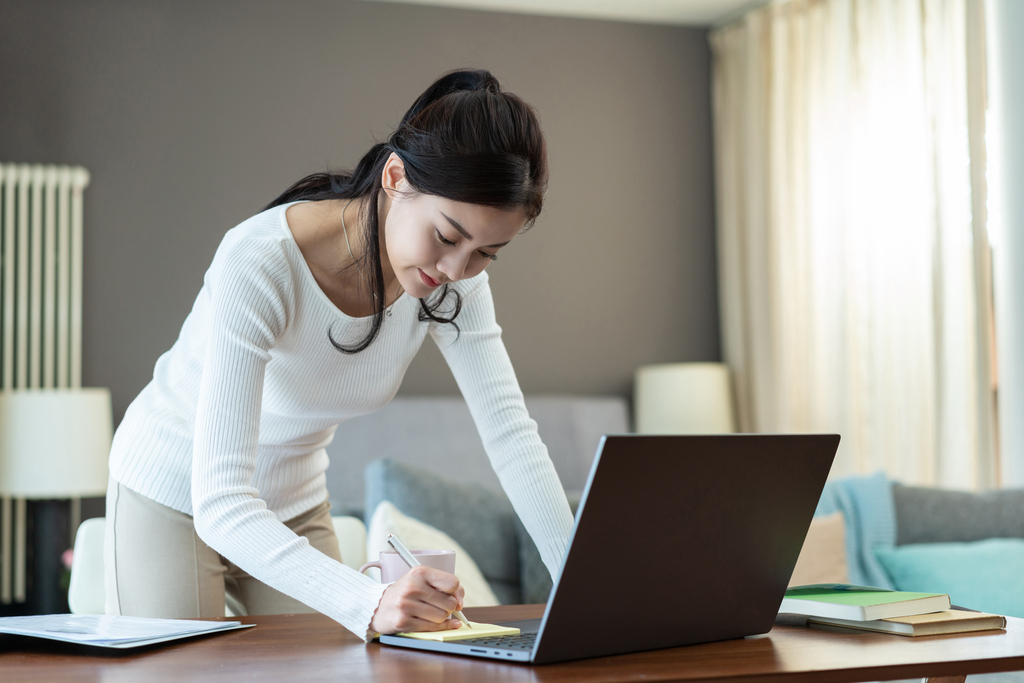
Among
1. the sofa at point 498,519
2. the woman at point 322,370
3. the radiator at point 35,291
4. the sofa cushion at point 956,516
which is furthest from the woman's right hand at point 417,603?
the radiator at point 35,291

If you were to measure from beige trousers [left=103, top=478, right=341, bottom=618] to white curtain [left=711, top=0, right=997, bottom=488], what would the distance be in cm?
270

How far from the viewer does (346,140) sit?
13.3 ft

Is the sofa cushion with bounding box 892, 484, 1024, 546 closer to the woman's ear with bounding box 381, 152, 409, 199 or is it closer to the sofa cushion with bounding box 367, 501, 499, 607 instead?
the sofa cushion with bounding box 367, 501, 499, 607

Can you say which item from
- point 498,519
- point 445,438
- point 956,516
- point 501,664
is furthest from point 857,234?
point 501,664

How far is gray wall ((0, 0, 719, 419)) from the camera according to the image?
374 cm

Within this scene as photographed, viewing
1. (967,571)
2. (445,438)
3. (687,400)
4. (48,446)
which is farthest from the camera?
(687,400)

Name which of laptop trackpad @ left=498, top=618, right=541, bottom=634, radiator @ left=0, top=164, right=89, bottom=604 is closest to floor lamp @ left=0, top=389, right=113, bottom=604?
Result: radiator @ left=0, top=164, right=89, bottom=604

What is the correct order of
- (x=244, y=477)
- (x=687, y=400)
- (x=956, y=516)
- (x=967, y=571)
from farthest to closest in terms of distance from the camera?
(x=687, y=400)
(x=956, y=516)
(x=967, y=571)
(x=244, y=477)

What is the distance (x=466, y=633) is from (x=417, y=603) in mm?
56

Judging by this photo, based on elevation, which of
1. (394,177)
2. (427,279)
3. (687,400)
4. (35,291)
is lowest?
(687,400)

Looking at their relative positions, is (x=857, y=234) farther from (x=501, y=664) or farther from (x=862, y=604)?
(x=501, y=664)

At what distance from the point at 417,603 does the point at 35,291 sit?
3.11 metres

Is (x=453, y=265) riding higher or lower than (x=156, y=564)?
higher

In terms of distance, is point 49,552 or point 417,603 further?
point 49,552
